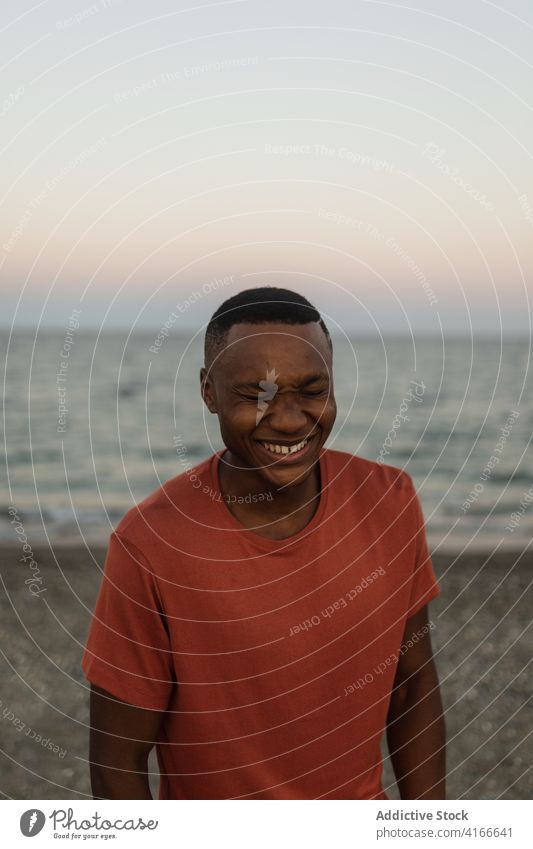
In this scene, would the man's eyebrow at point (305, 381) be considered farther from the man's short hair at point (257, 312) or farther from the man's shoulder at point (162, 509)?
the man's shoulder at point (162, 509)

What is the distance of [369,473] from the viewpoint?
109 inches

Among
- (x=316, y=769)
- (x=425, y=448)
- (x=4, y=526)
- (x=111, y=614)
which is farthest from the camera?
(x=425, y=448)

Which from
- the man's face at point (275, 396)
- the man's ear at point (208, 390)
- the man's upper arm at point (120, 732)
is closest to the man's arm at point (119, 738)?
the man's upper arm at point (120, 732)

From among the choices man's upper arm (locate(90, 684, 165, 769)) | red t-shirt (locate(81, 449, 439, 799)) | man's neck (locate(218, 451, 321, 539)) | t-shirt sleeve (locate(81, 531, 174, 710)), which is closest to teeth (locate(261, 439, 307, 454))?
man's neck (locate(218, 451, 321, 539))

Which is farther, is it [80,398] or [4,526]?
[80,398]

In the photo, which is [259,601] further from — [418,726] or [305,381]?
[418,726]

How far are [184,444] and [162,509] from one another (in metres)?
17.6

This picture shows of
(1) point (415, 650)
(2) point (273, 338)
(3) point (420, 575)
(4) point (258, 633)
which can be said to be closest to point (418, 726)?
(1) point (415, 650)

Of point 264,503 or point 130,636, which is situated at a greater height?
point 264,503

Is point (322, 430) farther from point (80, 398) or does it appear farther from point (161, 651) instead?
point (80, 398)

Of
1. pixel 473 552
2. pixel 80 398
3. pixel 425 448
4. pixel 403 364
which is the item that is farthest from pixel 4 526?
pixel 403 364

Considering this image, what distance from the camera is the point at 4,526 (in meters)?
13.7

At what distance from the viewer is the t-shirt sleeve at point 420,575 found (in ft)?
8.96

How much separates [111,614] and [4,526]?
11.8 m
